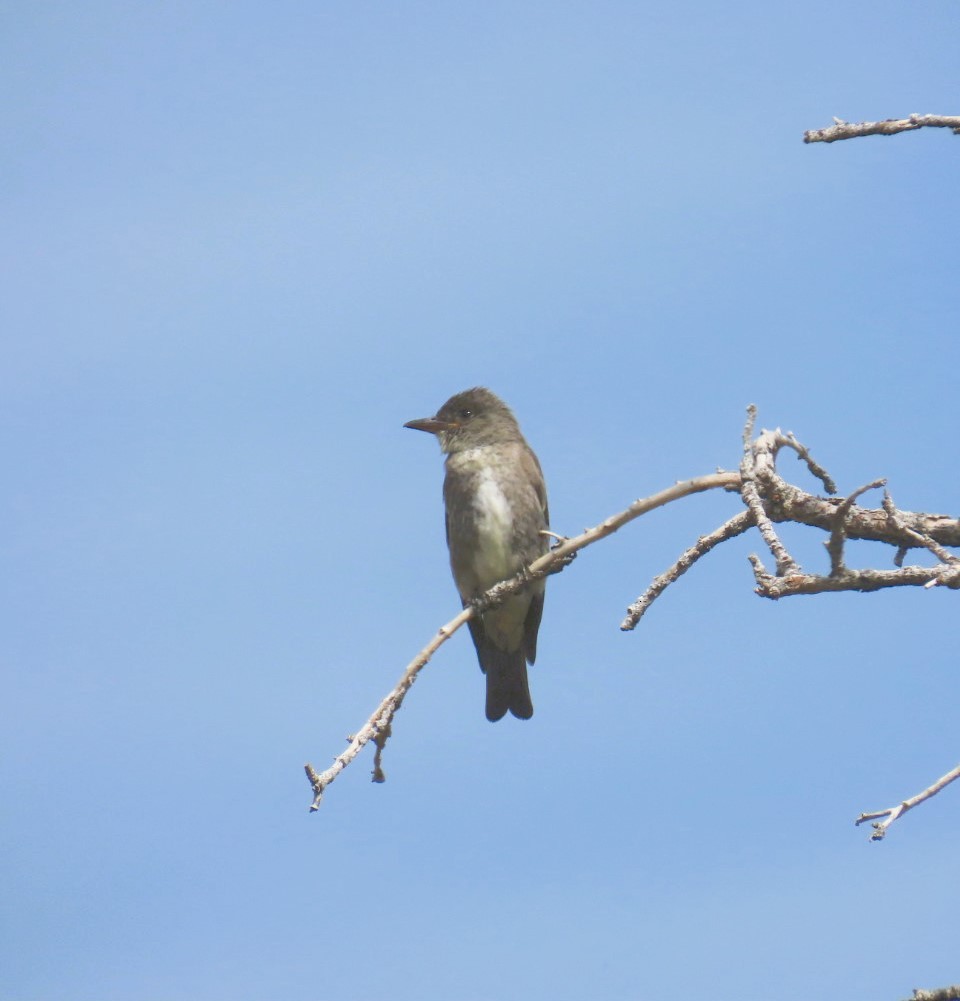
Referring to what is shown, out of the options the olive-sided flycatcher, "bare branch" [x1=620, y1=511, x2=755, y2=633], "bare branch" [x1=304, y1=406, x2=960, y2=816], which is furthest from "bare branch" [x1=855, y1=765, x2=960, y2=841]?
the olive-sided flycatcher

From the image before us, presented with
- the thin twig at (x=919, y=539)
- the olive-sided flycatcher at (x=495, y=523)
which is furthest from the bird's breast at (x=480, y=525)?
the thin twig at (x=919, y=539)

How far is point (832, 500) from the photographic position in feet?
15.5

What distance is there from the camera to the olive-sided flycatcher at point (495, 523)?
25.8ft

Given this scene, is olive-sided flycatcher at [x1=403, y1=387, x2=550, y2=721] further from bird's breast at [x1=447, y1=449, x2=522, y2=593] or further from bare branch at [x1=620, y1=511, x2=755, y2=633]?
bare branch at [x1=620, y1=511, x2=755, y2=633]

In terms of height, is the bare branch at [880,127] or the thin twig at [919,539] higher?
the bare branch at [880,127]

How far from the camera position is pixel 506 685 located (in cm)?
837

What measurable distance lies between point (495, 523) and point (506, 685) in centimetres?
112

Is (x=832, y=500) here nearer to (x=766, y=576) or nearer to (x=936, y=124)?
(x=766, y=576)

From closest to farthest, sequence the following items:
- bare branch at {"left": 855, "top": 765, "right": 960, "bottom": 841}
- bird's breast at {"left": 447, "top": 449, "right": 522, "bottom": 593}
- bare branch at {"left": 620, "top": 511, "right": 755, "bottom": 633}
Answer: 1. bare branch at {"left": 855, "top": 765, "right": 960, "bottom": 841}
2. bare branch at {"left": 620, "top": 511, "right": 755, "bottom": 633}
3. bird's breast at {"left": 447, "top": 449, "right": 522, "bottom": 593}

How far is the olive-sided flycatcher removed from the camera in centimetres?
786

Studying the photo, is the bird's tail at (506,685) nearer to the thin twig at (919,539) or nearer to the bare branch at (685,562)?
the bare branch at (685,562)

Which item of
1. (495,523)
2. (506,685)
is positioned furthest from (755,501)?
(506,685)

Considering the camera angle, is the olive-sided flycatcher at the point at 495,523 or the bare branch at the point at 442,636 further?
the olive-sided flycatcher at the point at 495,523

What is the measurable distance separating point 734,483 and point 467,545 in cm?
368
